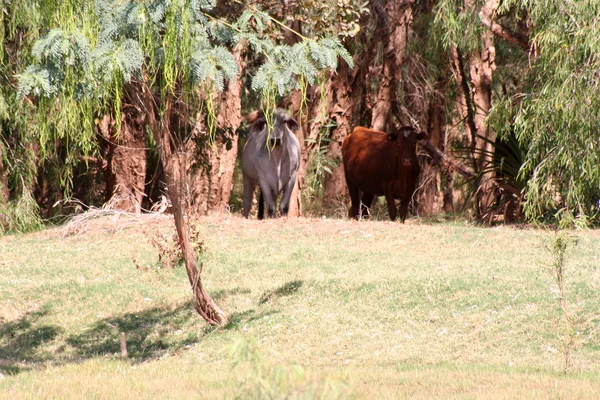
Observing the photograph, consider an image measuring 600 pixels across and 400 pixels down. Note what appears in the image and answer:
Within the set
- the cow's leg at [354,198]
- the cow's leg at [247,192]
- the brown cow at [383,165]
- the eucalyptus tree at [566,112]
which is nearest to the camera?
the eucalyptus tree at [566,112]

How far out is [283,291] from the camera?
11656mm

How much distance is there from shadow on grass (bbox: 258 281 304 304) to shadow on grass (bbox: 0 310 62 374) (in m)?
2.37

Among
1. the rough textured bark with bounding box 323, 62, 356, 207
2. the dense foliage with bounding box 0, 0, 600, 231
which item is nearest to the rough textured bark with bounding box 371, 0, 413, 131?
→ the dense foliage with bounding box 0, 0, 600, 231

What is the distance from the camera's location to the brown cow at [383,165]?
55.4 feet

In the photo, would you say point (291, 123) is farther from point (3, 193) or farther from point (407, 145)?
point (3, 193)

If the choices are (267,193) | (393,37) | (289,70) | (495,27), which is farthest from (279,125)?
(289,70)

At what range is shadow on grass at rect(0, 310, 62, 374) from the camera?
1034cm

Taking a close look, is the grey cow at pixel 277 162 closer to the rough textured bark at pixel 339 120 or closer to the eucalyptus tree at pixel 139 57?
the rough textured bark at pixel 339 120

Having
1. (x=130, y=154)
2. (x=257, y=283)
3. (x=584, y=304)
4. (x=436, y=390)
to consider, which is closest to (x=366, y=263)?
(x=257, y=283)

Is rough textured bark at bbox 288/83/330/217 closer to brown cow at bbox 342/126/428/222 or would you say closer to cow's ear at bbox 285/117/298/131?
brown cow at bbox 342/126/428/222

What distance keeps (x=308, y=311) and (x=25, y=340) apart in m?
3.20

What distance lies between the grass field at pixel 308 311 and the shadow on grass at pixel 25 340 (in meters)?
0.02

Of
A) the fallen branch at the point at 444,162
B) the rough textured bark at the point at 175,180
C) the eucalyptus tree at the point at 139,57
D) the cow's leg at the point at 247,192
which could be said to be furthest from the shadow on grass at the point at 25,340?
the fallen branch at the point at 444,162

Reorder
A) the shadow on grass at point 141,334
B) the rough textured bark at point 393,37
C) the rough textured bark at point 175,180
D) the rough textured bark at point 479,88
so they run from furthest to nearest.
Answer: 1. the rough textured bark at point 393,37
2. the rough textured bark at point 479,88
3. the shadow on grass at point 141,334
4. the rough textured bark at point 175,180
